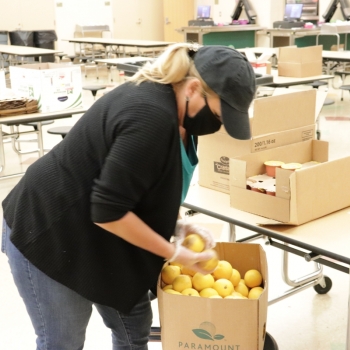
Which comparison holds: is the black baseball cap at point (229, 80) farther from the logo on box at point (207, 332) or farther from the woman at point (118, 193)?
the logo on box at point (207, 332)

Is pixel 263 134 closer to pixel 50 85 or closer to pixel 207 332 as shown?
pixel 207 332

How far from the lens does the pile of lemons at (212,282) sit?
156 centimetres

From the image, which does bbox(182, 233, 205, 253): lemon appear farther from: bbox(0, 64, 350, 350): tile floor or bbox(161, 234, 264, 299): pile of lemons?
bbox(0, 64, 350, 350): tile floor

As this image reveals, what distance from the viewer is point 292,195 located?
1.71 meters

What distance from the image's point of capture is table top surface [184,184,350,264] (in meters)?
1.64

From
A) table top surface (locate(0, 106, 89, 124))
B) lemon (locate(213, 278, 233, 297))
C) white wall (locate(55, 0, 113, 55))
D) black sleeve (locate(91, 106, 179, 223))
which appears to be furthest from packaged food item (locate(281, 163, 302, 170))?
white wall (locate(55, 0, 113, 55))

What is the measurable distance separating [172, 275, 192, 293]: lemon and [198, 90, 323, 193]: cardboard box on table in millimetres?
665

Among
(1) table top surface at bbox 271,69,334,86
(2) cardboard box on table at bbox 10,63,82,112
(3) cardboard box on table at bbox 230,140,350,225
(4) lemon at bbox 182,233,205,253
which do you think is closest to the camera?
(4) lemon at bbox 182,233,205,253

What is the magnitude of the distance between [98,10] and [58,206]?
529 inches

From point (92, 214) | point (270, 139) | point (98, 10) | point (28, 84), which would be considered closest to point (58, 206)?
point (92, 214)

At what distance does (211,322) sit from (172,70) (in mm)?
698

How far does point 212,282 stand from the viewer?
1.61 metres

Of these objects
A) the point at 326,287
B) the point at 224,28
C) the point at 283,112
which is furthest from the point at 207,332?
the point at 224,28

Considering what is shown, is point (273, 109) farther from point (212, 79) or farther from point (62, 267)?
point (62, 267)
